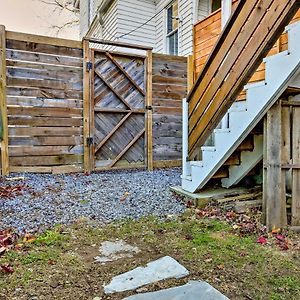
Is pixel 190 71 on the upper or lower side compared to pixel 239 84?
upper

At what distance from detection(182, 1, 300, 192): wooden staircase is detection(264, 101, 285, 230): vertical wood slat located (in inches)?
4.4

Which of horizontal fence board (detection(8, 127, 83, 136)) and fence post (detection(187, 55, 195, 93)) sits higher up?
fence post (detection(187, 55, 195, 93))

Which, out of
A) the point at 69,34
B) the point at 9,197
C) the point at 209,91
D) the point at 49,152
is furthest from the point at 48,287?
the point at 69,34

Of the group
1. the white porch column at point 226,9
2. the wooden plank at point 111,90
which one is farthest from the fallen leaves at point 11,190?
the white porch column at point 226,9

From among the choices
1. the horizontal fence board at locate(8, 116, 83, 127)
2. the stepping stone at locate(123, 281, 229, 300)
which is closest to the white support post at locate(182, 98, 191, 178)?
the stepping stone at locate(123, 281, 229, 300)

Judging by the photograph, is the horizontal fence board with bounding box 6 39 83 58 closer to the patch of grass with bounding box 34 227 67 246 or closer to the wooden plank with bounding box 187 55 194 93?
the wooden plank with bounding box 187 55 194 93

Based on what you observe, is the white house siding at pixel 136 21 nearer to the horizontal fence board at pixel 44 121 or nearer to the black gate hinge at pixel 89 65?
the black gate hinge at pixel 89 65

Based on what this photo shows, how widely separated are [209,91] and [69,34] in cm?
1357

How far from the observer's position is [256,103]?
269cm

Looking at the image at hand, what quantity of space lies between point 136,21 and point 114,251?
7.33m

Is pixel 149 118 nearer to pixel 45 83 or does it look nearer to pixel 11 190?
pixel 45 83

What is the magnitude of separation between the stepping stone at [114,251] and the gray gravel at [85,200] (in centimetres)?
56

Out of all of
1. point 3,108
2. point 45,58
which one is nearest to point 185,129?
point 45,58

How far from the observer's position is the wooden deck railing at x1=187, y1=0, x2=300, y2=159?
7.62ft
